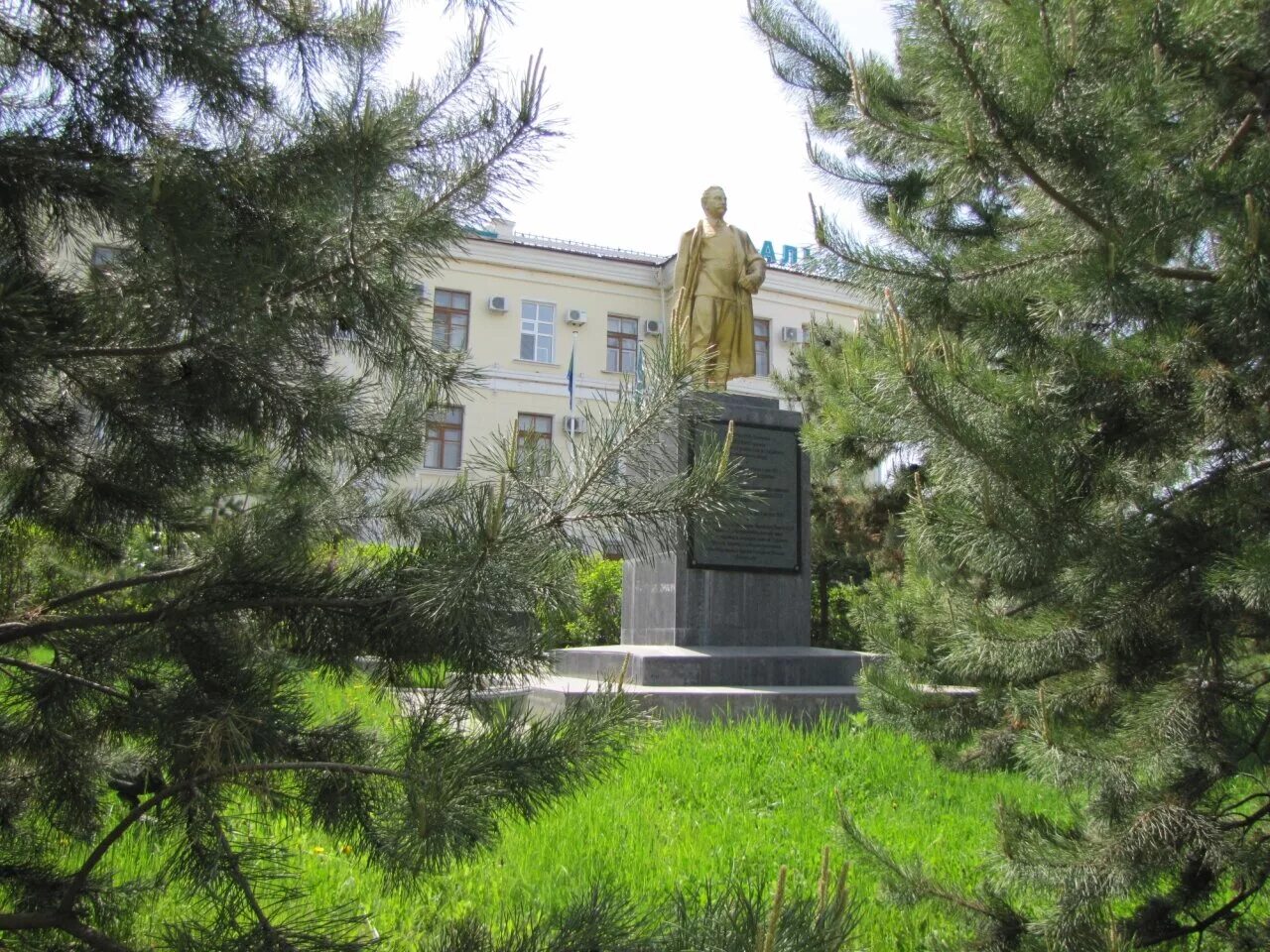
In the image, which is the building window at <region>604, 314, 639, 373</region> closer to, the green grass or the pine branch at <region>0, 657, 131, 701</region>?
the green grass

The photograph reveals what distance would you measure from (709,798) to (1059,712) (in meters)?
2.15

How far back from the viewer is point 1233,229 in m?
1.98

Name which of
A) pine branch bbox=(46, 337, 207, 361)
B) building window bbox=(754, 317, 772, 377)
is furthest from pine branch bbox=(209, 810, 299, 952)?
building window bbox=(754, 317, 772, 377)

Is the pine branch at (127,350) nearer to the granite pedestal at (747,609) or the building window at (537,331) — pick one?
the granite pedestal at (747,609)

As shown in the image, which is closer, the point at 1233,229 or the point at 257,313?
the point at 257,313

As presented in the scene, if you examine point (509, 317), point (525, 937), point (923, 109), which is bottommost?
point (525, 937)

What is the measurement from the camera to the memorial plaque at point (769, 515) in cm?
816

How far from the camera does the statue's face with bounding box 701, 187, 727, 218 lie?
29.0 ft

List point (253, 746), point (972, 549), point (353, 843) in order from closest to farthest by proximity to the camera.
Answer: point (253, 746), point (353, 843), point (972, 549)

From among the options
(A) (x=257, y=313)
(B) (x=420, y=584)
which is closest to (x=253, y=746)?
(B) (x=420, y=584)

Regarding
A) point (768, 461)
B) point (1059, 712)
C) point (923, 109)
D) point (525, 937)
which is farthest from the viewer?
point (768, 461)

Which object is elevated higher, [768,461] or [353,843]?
[768,461]

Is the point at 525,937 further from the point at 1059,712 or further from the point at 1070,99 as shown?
the point at 1070,99

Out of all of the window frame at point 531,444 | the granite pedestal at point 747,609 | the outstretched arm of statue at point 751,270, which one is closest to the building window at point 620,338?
the outstretched arm of statue at point 751,270
